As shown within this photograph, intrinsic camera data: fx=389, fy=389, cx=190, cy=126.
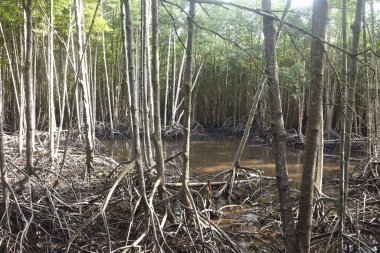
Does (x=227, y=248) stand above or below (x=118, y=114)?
below

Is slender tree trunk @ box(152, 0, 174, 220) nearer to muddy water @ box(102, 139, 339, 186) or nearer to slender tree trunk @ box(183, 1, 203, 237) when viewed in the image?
slender tree trunk @ box(183, 1, 203, 237)

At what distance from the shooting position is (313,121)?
8.86 ft

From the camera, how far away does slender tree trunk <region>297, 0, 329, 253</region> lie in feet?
8.60

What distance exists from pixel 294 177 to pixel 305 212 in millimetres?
7206

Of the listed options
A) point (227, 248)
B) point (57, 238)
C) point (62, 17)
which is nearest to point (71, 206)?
point (57, 238)

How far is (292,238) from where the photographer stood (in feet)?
9.00

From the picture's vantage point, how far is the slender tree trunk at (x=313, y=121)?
8.60ft

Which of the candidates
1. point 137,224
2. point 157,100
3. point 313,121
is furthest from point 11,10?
point 313,121

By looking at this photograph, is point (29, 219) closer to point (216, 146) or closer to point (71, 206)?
point (71, 206)

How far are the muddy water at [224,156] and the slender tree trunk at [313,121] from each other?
6.26m

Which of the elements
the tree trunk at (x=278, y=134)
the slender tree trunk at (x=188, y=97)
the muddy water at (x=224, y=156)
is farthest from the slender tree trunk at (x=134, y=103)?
the muddy water at (x=224, y=156)

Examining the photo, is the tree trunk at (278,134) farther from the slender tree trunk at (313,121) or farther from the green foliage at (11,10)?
the green foliage at (11,10)

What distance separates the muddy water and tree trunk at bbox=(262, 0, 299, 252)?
6.30 m

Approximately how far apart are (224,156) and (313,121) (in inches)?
433
